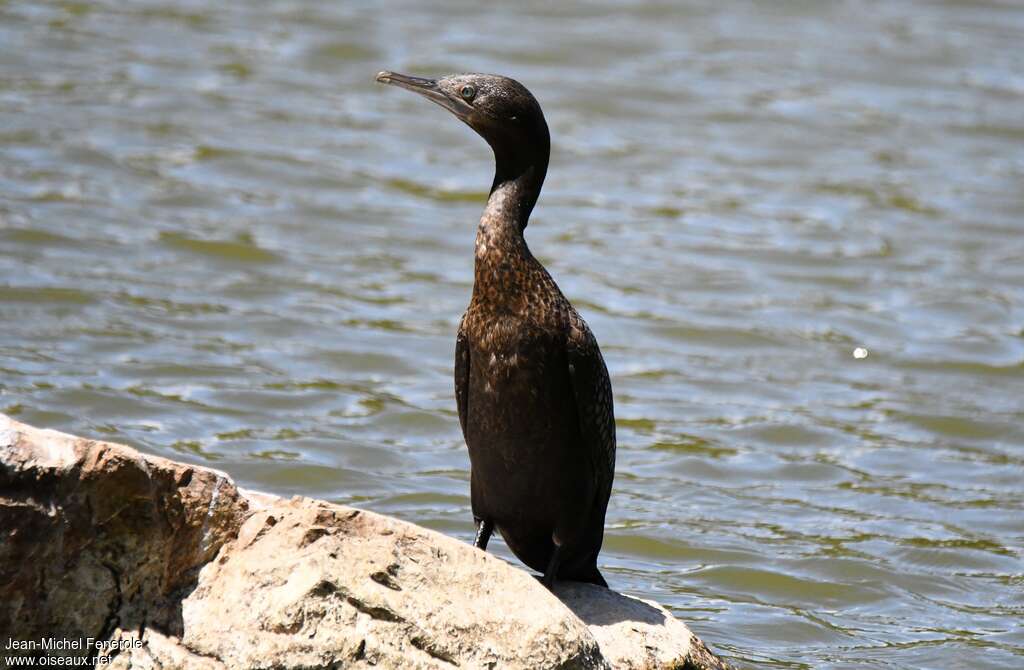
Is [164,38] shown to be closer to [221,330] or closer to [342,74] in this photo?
[342,74]

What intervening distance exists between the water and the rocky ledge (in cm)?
235

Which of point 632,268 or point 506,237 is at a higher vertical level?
point 506,237

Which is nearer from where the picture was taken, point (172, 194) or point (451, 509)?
point (451, 509)

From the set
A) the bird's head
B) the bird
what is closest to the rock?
the bird

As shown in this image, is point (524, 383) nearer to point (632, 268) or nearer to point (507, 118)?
point (507, 118)

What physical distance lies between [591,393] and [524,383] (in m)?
0.27

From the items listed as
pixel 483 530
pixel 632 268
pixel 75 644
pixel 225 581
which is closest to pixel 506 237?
pixel 483 530

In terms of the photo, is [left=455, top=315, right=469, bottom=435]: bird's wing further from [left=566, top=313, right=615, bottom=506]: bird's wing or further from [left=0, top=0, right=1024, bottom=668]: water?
[left=0, top=0, right=1024, bottom=668]: water

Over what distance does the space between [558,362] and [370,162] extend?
859 cm

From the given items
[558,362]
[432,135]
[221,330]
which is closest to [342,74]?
[432,135]

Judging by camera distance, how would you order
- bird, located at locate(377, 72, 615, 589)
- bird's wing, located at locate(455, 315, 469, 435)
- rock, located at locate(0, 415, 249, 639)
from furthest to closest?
1. bird's wing, located at locate(455, 315, 469, 435)
2. bird, located at locate(377, 72, 615, 589)
3. rock, located at locate(0, 415, 249, 639)

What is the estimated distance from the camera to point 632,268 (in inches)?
480

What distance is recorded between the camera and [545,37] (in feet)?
55.5

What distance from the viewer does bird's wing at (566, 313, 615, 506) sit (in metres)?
5.41
